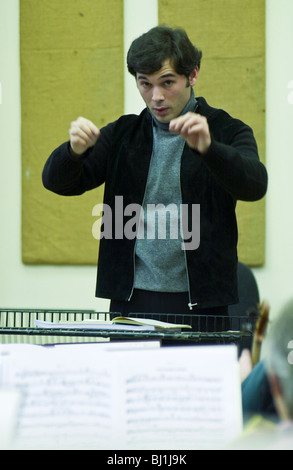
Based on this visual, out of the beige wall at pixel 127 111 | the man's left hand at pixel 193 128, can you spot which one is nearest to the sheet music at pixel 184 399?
the man's left hand at pixel 193 128

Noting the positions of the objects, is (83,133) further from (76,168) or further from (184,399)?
(184,399)

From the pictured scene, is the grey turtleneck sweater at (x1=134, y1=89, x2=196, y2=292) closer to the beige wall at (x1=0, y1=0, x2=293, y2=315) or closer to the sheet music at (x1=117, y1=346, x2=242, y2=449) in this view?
the sheet music at (x1=117, y1=346, x2=242, y2=449)

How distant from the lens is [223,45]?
9.70 feet

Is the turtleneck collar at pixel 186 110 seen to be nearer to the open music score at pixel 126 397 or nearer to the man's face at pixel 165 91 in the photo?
the man's face at pixel 165 91

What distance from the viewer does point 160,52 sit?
1.67m

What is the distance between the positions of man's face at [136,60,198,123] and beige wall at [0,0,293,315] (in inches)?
51.2

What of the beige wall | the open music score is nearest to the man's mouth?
the open music score

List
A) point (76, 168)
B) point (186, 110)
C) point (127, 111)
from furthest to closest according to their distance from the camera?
point (127, 111) < point (186, 110) < point (76, 168)

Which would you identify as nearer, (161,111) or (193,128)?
(193,128)

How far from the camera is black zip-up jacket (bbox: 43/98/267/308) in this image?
1.63 m

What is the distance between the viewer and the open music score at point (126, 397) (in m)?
0.91

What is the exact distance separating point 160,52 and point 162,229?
0.45 meters

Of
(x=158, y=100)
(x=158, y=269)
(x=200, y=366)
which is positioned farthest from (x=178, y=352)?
(x=158, y=100)

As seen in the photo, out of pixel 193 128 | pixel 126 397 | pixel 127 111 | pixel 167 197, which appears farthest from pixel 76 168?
pixel 127 111
